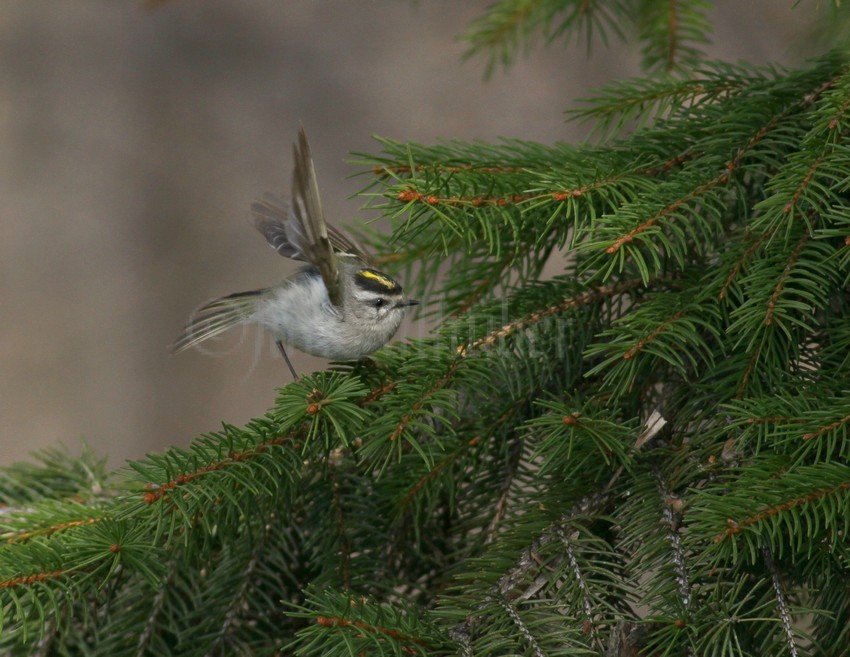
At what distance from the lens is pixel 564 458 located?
1142 mm

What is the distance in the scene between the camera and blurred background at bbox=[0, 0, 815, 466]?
381 cm

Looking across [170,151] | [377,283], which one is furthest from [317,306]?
[170,151]

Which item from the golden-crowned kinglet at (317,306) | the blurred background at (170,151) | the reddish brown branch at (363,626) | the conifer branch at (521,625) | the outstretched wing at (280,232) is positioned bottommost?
the conifer branch at (521,625)

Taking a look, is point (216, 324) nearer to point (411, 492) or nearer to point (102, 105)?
point (411, 492)

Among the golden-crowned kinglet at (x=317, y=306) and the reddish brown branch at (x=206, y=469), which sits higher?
the golden-crowned kinglet at (x=317, y=306)

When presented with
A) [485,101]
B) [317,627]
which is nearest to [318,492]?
[317,627]

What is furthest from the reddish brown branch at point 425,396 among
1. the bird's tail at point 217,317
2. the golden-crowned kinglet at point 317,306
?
the bird's tail at point 217,317

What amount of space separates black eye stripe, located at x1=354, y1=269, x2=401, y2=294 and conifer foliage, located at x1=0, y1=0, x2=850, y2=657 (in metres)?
0.22

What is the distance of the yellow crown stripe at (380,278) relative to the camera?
169cm

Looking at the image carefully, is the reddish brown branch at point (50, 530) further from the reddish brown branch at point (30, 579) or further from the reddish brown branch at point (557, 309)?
the reddish brown branch at point (557, 309)

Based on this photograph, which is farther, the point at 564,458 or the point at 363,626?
the point at 564,458

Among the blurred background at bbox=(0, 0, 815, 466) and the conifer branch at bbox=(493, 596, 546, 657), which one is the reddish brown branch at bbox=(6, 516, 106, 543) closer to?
the conifer branch at bbox=(493, 596, 546, 657)

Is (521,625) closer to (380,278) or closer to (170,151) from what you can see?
(380,278)

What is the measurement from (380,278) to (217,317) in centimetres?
33
